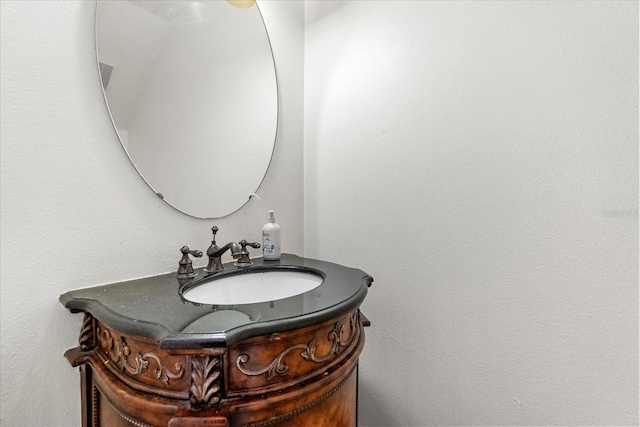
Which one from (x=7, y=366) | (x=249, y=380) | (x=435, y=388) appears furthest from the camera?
(x=435, y=388)

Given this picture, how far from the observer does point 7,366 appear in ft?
2.20

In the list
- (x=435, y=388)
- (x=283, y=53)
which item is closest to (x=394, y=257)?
(x=435, y=388)

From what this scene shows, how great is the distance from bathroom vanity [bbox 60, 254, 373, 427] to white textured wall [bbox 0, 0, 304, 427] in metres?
0.07

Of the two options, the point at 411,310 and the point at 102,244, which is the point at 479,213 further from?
the point at 102,244

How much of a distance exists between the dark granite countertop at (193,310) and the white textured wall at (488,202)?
397 millimetres

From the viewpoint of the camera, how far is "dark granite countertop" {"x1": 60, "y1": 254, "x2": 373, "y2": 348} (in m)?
0.52

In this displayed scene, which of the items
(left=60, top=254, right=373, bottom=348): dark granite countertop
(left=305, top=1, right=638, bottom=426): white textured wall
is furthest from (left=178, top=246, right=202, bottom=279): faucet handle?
(left=305, top=1, right=638, bottom=426): white textured wall

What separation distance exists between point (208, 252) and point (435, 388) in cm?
93

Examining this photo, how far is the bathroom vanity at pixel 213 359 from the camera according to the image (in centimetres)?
51

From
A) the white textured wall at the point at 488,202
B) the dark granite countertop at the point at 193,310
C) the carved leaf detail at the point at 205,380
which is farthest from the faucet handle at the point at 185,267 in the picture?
the white textured wall at the point at 488,202

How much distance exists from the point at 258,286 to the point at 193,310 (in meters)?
0.37

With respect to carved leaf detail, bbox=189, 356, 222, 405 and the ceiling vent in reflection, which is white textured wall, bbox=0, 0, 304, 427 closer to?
the ceiling vent in reflection

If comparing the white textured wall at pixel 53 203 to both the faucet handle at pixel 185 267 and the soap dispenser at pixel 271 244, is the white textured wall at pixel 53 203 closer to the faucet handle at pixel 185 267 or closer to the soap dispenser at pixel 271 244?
the faucet handle at pixel 185 267

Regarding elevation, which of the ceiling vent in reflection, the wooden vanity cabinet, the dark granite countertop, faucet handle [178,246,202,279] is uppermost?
the ceiling vent in reflection
